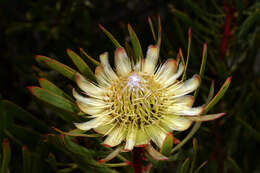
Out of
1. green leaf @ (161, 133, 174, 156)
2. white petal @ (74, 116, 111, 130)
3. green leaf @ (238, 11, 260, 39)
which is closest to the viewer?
green leaf @ (161, 133, 174, 156)

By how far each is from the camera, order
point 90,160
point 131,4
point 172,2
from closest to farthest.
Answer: point 90,160
point 172,2
point 131,4

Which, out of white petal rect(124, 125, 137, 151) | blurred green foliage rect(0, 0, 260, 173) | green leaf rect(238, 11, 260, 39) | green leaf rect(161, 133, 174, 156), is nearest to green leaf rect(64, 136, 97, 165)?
blurred green foliage rect(0, 0, 260, 173)

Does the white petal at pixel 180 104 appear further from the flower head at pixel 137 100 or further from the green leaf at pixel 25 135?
the green leaf at pixel 25 135

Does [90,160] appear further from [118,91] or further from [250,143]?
[250,143]

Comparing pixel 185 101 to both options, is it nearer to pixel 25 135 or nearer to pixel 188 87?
pixel 188 87

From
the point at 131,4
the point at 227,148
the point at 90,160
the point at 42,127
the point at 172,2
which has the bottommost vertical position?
the point at 227,148

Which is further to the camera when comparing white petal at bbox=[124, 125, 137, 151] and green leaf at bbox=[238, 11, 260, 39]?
green leaf at bbox=[238, 11, 260, 39]

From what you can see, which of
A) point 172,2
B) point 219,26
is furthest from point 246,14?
point 172,2

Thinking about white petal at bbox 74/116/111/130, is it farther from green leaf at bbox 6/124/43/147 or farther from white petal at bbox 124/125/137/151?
green leaf at bbox 6/124/43/147
